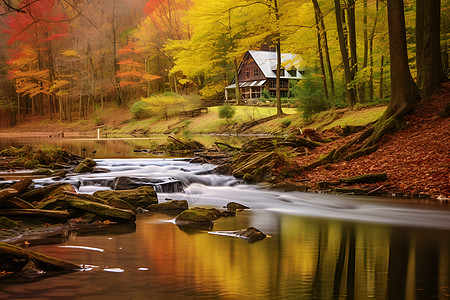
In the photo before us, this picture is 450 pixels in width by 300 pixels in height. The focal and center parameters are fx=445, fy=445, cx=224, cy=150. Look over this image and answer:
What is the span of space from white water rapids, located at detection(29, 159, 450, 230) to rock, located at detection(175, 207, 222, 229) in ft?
3.69

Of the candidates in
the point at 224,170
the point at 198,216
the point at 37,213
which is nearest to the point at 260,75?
the point at 224,170

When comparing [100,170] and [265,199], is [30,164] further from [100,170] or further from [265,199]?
[265,199]

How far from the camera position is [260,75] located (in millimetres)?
59375

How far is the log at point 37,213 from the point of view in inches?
303

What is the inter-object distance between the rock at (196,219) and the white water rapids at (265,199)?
3.69ft

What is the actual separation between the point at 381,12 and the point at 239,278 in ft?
76.4

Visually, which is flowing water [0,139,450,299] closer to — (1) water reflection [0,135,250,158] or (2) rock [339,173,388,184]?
(2) rock [339,173,388,184]

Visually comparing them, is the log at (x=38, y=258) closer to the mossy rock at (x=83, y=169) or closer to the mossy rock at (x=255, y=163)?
the mossy rock at (x=255, y=163)

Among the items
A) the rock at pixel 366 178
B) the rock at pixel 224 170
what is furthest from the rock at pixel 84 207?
the rock at pixel 224 170

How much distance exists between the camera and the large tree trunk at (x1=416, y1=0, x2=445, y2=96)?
14.9m

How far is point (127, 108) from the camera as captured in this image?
181 feet

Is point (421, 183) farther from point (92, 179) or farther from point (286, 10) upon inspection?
point (286, 10)

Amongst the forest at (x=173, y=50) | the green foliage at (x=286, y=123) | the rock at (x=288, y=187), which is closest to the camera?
the rock at (x=288, y=187)

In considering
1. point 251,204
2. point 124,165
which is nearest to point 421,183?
point 251,204
